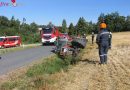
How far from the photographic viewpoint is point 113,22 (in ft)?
479

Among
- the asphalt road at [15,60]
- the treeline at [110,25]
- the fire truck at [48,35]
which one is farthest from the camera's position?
the treeline at [110,25]

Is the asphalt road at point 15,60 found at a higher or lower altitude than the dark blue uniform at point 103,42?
lower

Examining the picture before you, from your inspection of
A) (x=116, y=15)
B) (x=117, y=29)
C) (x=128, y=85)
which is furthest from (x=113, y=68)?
(x=116, y=15)

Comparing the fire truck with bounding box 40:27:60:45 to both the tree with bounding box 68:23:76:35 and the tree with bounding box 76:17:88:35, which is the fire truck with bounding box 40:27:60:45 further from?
the tree with bounding box 76:17:88:35

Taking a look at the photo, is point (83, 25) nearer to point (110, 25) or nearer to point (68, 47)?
point (110, 25)

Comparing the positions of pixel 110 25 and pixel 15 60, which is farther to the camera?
pixel 110 25

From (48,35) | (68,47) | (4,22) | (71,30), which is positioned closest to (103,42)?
(68,47)

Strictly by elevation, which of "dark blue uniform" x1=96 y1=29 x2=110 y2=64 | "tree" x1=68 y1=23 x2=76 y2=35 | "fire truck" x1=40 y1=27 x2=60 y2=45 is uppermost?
"dark blue uniform" x1=96 y1=29 x2=110 y2=64

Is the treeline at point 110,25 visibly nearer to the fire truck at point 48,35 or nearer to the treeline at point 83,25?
the treeline at point 83,25

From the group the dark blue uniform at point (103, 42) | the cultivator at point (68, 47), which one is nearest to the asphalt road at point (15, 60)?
the cultivator at point (68, 47)

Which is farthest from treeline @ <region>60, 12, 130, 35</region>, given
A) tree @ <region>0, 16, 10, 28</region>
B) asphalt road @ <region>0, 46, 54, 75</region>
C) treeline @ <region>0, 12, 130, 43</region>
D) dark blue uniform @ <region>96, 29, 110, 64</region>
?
dark blue uniform @ <region>96, 29, 110, 64</region>

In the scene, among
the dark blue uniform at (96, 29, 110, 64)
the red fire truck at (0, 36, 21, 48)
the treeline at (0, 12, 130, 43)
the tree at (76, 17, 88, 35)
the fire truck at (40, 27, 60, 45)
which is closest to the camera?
the dark blue uniform at (96, 29, 110, 64)

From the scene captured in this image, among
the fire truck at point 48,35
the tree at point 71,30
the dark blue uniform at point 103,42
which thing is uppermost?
the dark blue uniform at point 103,42

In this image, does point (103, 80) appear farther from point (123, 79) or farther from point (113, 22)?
point (113, 22)
